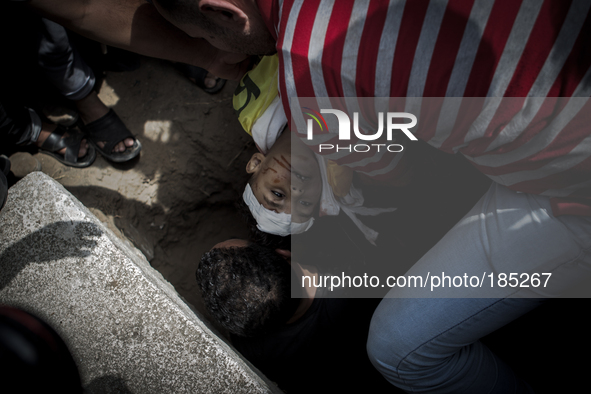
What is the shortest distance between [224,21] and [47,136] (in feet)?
6.07

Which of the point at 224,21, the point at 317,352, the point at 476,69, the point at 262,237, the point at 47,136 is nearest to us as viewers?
the point at 476,69

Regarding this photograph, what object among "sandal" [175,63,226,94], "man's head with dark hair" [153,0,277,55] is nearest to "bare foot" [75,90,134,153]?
"sandal" [175,63,226,94]

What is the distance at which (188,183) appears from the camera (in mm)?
2477

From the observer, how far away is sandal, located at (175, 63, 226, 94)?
2439mm

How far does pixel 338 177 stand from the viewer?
5.38ft

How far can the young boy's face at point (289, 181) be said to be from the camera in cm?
162

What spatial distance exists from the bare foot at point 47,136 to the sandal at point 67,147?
14 mm

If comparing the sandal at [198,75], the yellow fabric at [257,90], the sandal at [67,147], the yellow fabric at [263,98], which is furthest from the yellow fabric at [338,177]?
the sandal at [67,147]

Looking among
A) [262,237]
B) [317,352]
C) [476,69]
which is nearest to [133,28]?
[262,237]

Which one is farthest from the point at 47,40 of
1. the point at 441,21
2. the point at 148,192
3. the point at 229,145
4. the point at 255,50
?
the point at 441,21

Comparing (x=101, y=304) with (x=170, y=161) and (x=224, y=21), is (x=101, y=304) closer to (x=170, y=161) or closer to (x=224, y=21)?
(x=170, y=161)

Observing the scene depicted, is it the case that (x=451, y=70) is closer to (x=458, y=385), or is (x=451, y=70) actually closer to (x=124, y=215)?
(x=458, y=385)

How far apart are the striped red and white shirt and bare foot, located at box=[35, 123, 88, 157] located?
6.19ft

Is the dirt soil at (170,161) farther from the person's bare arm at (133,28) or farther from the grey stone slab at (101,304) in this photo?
the person's bare arm at (133,28)
